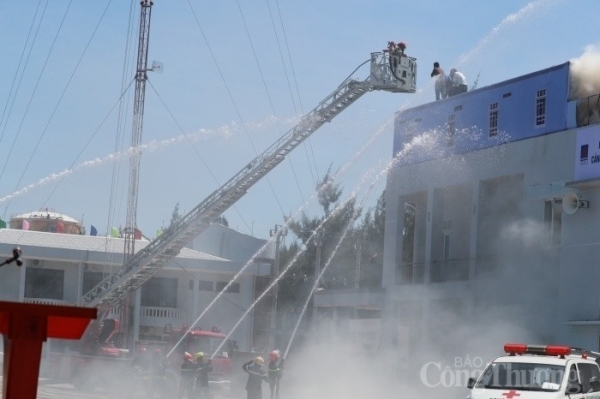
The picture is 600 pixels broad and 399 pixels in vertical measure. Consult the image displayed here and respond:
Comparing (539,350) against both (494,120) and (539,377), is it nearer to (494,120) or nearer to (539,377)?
(539,377)

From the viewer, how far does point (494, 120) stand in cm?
3338

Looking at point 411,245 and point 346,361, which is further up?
point 411,245

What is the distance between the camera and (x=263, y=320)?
188ft

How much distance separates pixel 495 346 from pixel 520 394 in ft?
49.1

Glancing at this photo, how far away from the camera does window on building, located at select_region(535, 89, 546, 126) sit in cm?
3117

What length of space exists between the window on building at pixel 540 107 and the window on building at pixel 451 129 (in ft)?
13.6

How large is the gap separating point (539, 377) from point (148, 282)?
38929 mm

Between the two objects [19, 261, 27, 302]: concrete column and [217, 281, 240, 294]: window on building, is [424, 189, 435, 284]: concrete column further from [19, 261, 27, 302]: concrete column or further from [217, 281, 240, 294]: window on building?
[19, 261, 27, 302]: concrete column

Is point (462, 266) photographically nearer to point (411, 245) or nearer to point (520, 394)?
point (411, 245)

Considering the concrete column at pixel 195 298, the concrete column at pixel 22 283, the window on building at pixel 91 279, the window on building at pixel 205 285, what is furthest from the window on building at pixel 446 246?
the concrete column at pixel 22 283

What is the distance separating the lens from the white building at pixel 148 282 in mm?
51562

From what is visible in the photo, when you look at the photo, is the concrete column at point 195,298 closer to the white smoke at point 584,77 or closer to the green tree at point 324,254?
the green tree at point 324,254

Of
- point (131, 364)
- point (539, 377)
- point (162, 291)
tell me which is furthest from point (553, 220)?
point (162, 291)

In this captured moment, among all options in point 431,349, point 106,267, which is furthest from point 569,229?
point 106,267
